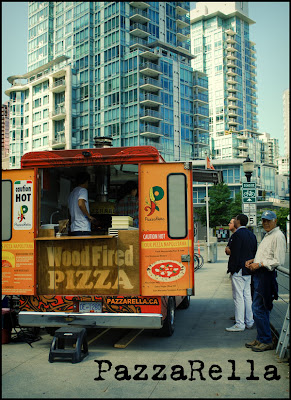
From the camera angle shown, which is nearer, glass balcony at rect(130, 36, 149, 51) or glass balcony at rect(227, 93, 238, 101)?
glass balcony at rect(130, 36, 149, 51)

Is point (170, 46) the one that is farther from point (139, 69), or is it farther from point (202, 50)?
point (202, 50)

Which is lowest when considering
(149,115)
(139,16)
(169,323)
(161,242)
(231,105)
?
(169,323)

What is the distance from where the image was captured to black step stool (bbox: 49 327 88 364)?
6.19 meters

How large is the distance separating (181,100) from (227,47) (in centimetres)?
4906

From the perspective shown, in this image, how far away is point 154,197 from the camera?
6.95 metres

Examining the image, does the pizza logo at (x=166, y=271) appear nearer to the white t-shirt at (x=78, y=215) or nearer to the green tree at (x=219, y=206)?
the white t-shirt at (x=78, y=215)

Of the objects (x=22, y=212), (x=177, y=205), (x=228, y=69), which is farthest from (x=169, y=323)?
(x=228, y=69)

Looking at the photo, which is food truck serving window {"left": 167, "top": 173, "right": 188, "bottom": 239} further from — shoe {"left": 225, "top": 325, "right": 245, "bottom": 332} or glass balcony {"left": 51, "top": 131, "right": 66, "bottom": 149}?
glass balcony {"left": 51, "top": 131, "right": 66, "bottom": 149}

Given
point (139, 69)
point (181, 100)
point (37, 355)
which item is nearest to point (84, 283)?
point (37, 355)

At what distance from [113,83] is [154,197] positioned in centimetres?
5900

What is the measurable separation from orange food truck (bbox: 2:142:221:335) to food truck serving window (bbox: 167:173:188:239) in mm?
16

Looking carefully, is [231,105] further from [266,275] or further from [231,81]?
[266,275]

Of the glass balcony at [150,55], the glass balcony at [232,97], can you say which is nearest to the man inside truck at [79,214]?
the glass balcony at [150,55]

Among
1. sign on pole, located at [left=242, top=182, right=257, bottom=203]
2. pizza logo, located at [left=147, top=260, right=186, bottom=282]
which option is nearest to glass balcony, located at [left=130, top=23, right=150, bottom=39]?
sign on pole, located at [left=242, top=182, right=257, bottom=203]
